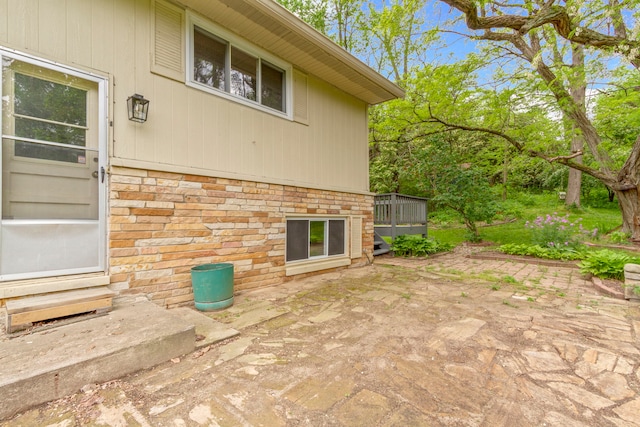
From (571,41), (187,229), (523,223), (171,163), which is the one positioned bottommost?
(523,223)

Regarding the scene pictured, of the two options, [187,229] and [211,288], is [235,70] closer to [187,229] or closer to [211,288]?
[187,229]

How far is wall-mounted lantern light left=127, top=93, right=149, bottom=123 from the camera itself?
303 centimetres

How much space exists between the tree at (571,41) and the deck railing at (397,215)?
2697mm

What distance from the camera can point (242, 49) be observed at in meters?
4.14

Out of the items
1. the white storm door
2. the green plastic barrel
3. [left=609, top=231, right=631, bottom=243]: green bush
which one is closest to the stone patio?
the green plastic barrel

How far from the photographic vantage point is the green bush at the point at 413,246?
7.11 metres

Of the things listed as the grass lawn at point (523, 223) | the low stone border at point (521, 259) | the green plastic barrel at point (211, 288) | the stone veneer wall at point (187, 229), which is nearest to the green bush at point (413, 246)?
the low stone border at point (521, 259)

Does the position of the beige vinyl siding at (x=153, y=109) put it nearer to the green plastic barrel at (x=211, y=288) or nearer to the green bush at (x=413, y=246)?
the green plastic barrel at (x=211, y=288)

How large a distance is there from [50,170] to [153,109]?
3.83ft

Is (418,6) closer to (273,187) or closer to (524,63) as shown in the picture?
(524,63)

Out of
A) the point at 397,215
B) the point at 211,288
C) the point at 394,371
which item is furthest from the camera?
the point at 397,215

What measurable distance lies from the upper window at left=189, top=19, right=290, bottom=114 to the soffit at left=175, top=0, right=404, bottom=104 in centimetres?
17

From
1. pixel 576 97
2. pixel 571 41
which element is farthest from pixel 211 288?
pixel 576 97

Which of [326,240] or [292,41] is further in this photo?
[326,240]
